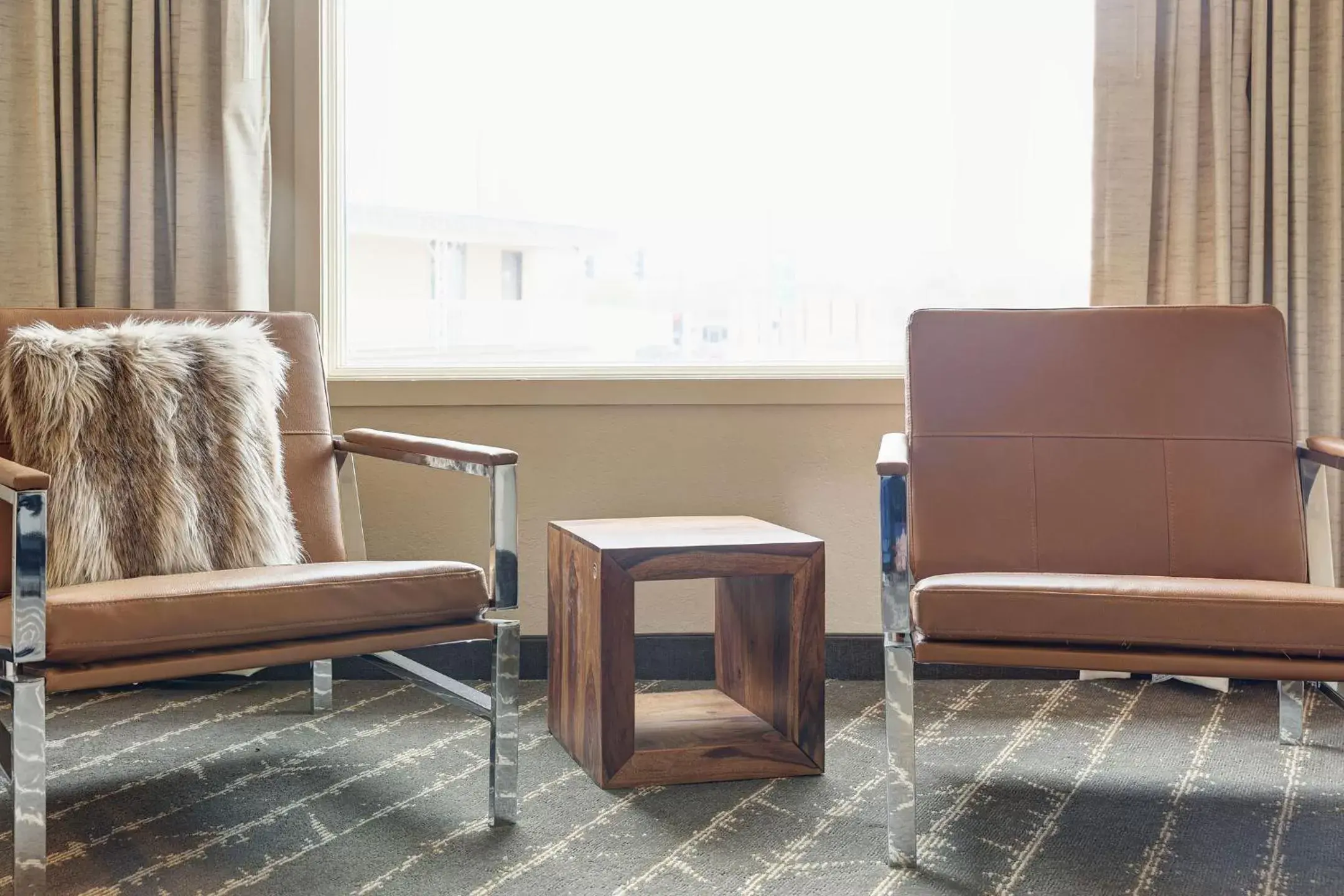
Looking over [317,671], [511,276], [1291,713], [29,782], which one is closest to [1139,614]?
[1291,713]

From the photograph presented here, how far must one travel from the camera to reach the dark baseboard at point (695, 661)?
2719 mm

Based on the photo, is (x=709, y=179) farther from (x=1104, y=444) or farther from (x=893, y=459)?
(x=893, y=459)

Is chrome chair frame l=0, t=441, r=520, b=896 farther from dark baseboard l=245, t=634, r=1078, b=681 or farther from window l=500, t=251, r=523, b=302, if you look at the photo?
window l=500, t=251, r=523, b=302

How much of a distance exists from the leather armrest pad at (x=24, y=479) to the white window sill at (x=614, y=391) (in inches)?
46.6

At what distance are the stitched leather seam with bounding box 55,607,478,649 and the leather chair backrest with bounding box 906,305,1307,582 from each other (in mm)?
881

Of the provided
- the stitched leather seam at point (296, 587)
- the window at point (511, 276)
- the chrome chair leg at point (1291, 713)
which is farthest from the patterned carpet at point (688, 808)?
the window at point (511, 276)

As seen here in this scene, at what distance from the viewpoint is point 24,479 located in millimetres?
1463

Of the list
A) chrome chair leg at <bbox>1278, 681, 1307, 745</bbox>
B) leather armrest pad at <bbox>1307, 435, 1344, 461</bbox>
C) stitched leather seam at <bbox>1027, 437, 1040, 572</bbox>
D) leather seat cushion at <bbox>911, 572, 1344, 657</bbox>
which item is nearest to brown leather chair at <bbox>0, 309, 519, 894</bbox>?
leather seat cushion at <bbox>911, 572, 1344, 657</bbox>

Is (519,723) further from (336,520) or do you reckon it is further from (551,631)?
(336,520)

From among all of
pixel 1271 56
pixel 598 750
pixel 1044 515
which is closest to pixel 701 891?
pixel 598 750

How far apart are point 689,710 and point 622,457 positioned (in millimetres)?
714

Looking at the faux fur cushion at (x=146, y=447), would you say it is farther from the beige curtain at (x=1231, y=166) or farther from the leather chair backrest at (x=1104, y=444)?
the beige curtain at (x=1231, y=166)

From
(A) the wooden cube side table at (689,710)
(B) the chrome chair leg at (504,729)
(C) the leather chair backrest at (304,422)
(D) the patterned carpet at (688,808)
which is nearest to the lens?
(D) the patterned carpet at (688,808)

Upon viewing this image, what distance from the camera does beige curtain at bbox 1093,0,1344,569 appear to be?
257 centimetres
